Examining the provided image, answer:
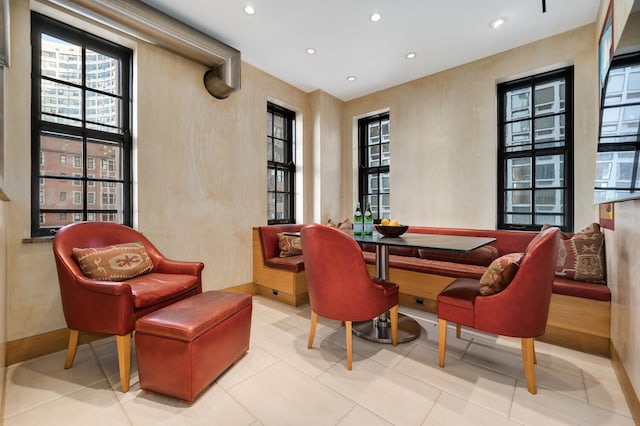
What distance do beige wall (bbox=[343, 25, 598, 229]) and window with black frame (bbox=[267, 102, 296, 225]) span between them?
4.53 feet

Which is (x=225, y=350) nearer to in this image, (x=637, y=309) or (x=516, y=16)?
(x=637, y=309)

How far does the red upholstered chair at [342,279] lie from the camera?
1.82 meters

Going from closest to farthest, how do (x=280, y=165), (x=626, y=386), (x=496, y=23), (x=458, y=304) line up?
1. (x=626, y=386)
2. (x=458, y=304)
3. (x=496, y=23)
4. (x=280, y=165)

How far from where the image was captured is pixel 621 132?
1.38 m

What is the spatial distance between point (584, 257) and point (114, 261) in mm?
3704

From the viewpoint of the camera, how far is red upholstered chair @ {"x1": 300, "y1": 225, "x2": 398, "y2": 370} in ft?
5.98

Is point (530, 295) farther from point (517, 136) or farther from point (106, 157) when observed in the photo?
point (106, 157)

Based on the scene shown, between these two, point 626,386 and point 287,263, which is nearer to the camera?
point 626,386

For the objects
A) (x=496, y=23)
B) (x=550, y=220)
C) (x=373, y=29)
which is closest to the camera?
(x=496, y=23)

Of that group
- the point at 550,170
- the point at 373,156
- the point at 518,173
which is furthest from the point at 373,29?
the point at 550,170

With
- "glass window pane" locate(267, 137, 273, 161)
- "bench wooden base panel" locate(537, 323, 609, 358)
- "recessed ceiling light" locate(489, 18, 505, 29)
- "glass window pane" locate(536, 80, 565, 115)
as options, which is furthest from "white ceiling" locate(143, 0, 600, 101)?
"bench wooden base panel" locate(537, 323, 609, 358)

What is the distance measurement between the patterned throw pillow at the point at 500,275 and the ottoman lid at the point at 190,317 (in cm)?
164

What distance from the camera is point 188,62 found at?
295 centimetres

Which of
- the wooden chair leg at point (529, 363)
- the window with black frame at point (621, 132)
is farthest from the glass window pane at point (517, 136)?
the wooden chair leg at point (529, 363)
